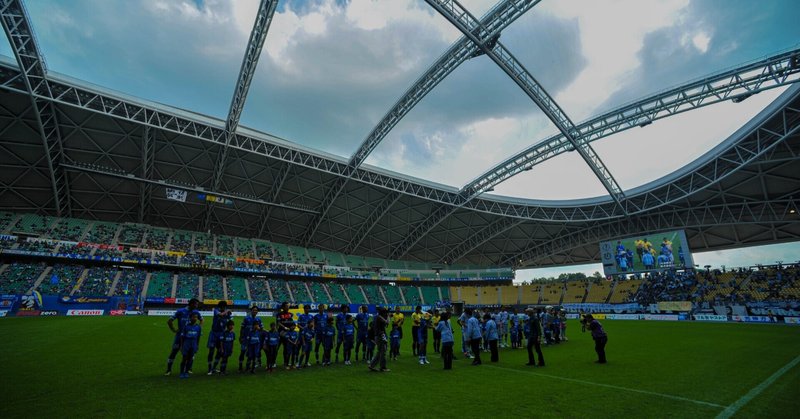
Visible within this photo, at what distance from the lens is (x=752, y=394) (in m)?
6.53

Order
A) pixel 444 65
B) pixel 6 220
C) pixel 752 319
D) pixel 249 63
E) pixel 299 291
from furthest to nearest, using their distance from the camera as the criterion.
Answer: pixel 299 291 → pixel 6 220 → pixel 752 319 → pixel 444 65 → pixel 249 63

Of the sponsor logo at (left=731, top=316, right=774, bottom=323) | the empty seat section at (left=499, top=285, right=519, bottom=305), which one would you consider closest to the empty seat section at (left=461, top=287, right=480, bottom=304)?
the empty seat section at (left=499, top=285, right=519, bottom=305)

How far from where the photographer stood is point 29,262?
35.9 metres

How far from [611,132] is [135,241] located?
171 ft

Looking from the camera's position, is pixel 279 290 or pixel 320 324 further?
pixel 279 290

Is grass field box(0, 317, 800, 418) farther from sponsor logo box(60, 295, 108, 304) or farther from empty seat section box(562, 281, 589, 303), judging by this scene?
empty seat section box(562, 281, 589, 303)

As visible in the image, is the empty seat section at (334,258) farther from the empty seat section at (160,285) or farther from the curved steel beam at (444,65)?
the curved steel beam at (444,65)

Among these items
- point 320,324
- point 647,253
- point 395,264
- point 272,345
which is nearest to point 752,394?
point 320,324

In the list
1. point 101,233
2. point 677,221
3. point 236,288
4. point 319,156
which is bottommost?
point 236,288

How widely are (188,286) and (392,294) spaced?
30.3 meters

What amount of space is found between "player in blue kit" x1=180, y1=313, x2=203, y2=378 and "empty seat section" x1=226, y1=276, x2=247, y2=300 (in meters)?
39.2

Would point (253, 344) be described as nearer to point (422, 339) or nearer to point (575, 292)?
point (422, 339)

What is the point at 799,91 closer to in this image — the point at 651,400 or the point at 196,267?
the point at 651,400

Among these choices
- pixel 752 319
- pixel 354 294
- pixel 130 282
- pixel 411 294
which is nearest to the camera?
pixel 752 319
